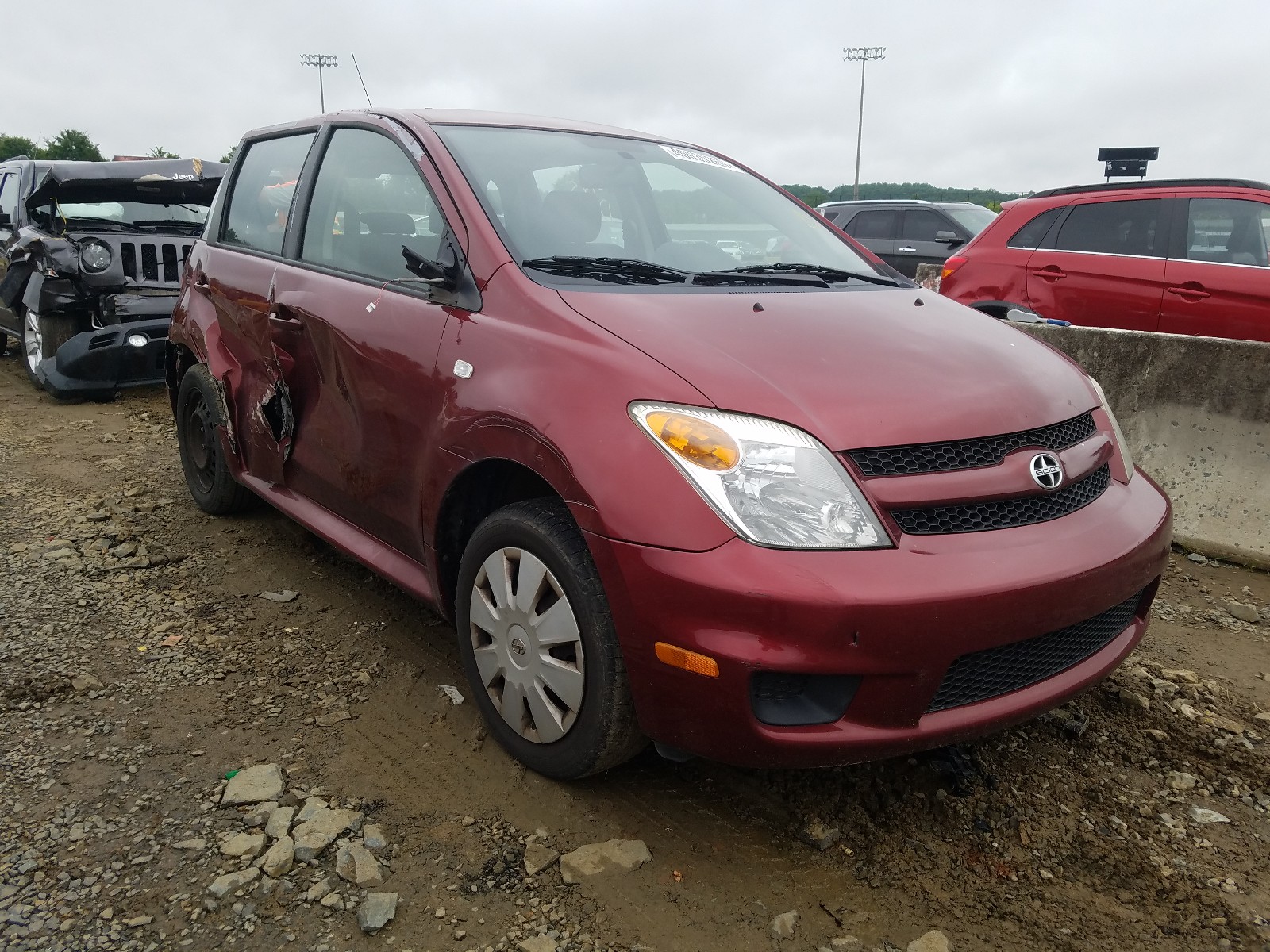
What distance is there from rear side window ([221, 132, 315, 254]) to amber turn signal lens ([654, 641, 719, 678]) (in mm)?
2483

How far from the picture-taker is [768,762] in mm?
2070

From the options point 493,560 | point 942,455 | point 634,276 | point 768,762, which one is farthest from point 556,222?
point 768,762

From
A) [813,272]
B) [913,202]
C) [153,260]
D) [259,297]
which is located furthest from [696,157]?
[913,202]

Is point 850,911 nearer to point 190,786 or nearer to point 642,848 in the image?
point 642,848

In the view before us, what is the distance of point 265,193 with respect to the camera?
401cm

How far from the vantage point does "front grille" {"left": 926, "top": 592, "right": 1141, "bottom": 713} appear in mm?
2084

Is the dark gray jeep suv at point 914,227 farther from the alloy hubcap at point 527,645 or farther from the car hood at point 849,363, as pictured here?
the alloy hubcap at point 527,645

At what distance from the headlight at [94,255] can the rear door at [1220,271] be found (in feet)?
25.0

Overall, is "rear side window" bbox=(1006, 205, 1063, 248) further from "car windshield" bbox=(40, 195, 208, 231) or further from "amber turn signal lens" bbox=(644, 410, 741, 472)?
"car windshield" bbox=(40, 195, 208, 231)

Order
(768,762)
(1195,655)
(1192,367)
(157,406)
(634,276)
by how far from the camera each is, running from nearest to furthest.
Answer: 1. (768,762)
2. (634,276)
3. (1195,655)
4. (1192,367)
5. (157,406)

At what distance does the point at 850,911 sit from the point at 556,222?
2010mm

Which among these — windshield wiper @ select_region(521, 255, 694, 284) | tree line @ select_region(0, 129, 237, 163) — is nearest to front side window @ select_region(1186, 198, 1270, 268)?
windshield wiper @ select_region(521, 255, 694, 284)

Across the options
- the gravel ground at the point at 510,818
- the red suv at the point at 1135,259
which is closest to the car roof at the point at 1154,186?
the red suv at the point at 1135,259

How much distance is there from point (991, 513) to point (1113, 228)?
5.37 m
